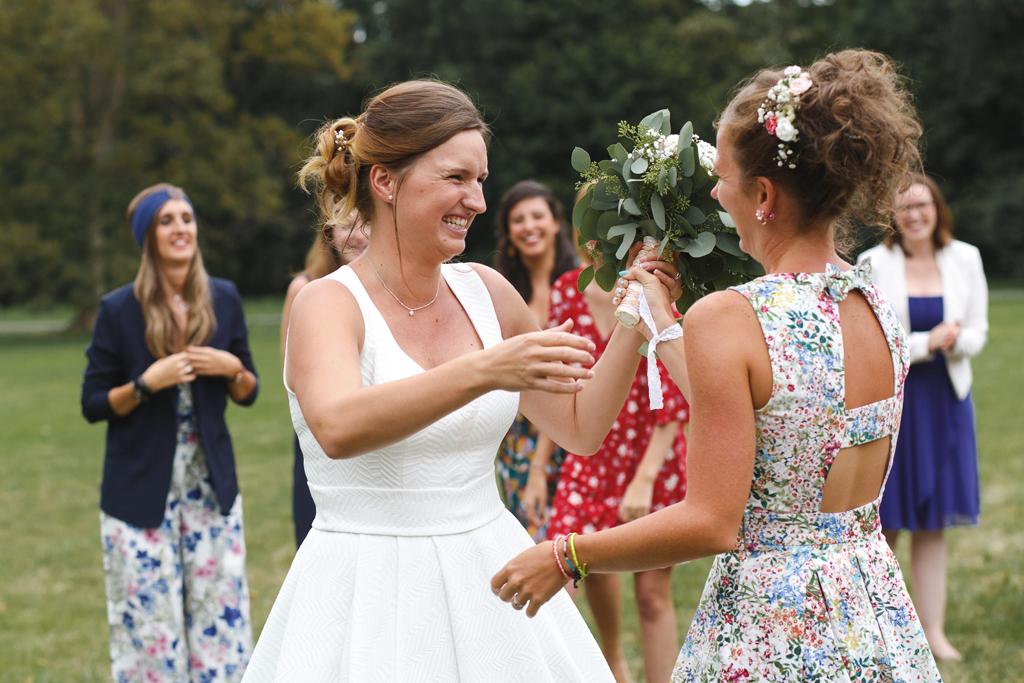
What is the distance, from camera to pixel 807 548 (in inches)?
87.0

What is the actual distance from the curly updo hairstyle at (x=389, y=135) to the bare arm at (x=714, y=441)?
0.91 m

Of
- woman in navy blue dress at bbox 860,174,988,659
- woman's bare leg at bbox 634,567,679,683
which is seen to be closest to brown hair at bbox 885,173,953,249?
woman in navy blue dress at bbox 860,174,988,659

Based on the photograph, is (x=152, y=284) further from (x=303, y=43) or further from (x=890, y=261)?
(x=303, y=43)

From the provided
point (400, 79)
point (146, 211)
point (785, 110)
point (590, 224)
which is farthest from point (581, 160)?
point (400, 79)

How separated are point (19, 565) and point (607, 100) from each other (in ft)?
94.1

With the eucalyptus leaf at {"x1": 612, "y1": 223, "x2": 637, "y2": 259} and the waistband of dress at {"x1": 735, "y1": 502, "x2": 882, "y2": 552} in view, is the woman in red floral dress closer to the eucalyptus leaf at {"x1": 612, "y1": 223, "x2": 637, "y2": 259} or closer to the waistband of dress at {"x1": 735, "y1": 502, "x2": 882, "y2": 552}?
the eucalyptus leaf at {"x1": 612, "y1": 223, "x2": 637, "y2": 259}

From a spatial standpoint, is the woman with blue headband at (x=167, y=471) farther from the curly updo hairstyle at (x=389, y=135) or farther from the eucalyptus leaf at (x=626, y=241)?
the eucalyptus leaf at (x=626, y=241)

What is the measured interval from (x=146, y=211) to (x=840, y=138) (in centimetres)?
390

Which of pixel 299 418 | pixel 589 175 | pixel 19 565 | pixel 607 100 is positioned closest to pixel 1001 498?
pixel 589 175

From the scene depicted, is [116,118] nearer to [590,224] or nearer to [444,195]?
[590,224]

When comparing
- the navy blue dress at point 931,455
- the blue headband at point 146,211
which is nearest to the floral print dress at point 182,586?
the blue headband at point 146,211

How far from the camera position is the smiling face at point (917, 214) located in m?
5.50

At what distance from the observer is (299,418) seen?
2580 millimetres

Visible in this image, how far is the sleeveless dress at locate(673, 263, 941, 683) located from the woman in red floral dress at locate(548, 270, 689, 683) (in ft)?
7.63
